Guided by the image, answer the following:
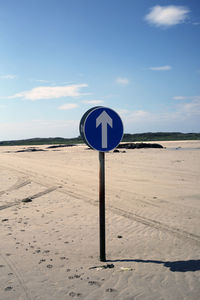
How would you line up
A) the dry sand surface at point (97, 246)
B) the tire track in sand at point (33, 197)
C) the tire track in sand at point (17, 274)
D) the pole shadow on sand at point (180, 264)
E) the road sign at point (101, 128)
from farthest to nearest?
the tire track in sand at point (33, 197), the pole shadow on sand at point (180, 264), the road sign at point (101, 128), the dry sand surface at point (97, 246), the tire track in sand at point (17, 274)

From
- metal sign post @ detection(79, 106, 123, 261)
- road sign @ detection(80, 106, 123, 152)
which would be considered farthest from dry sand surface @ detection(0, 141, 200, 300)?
road sign @ detection(80, 106, 123, 152)

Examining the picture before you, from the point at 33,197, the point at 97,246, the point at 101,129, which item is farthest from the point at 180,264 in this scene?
the point at 33,197

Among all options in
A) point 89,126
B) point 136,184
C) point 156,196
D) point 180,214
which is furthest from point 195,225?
point 136,184

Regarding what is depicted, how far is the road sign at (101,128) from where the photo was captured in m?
4.27

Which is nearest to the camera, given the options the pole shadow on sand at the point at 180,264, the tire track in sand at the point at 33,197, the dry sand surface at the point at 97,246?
the dry sand surface at the point at 97,246

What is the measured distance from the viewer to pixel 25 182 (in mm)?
13641

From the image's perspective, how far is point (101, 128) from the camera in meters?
4.37

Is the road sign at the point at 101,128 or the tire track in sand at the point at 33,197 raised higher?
the road sign at the point at 101,128

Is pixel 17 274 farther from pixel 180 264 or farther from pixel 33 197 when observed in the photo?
pixel 33 197

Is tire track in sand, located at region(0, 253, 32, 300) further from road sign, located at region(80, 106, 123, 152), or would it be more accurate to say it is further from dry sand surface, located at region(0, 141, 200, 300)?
road sign, located at region(80, 106, 123, 152)

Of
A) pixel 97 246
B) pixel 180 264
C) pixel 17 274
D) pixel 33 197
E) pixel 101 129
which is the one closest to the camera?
pixel 17 274

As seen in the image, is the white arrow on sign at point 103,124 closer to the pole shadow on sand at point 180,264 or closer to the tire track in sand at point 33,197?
the pole shadow on sand at point 180,264

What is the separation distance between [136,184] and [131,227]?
19.7ft

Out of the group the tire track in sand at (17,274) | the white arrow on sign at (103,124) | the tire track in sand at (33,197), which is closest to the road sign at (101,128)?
the white arrow on sign at (103,124)
